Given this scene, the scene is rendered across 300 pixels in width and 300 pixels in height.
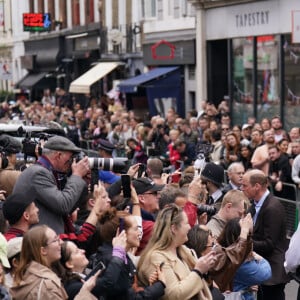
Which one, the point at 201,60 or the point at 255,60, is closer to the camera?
the point at 255,60

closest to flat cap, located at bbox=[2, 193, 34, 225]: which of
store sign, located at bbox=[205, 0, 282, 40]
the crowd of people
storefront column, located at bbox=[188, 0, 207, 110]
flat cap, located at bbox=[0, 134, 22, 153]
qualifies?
the crowd of people

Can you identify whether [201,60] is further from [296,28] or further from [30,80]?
[30,80]

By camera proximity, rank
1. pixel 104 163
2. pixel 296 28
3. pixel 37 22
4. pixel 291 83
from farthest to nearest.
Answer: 1. pixel 37 22
2. pixel 291 83
3. pixel 296 28
4. pixel 104 163

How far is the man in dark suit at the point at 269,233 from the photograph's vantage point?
10.6m

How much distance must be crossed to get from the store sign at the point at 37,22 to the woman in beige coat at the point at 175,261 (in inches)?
1625

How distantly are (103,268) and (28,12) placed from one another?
4568 cm

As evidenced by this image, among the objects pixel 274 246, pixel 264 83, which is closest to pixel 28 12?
pixel 264 83

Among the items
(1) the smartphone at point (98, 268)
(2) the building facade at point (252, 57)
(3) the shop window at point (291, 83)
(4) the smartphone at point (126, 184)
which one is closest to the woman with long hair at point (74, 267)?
(1) the smartphone at point (98, 268)

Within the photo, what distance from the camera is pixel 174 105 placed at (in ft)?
114

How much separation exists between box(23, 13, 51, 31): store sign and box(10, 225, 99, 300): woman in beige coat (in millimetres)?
42121

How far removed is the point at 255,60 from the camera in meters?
29.1

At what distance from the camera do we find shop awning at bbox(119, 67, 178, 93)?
3459cm

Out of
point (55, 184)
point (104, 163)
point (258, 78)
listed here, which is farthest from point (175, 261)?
point (258, 78)

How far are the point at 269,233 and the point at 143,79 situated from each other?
24.5 metres
